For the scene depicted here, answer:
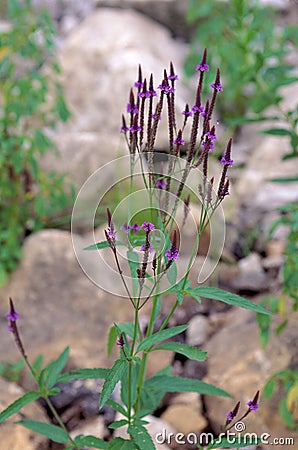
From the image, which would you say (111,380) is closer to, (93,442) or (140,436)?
(140,436)

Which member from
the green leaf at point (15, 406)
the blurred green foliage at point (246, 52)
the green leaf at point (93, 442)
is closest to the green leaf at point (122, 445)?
the green leaf at point (93, 442)

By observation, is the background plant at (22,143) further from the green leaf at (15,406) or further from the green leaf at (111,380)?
the green leaf at (111,380)

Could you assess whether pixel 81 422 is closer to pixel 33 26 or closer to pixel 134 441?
pixel 134 441

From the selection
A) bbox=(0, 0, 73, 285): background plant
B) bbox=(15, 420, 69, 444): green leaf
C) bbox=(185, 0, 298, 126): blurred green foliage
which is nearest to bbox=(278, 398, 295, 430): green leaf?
bbox=(15, 420, 69, 444): green leaf

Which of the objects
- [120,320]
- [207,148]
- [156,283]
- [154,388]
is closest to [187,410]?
[120,320]

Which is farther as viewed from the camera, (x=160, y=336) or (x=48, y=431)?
(x=48, y=431)

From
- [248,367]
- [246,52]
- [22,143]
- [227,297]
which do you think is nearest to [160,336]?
[227,297]

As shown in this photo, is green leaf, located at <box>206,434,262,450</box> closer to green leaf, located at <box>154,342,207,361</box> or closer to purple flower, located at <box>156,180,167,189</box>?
green leaf, located at <box>154,342,207,361</box>

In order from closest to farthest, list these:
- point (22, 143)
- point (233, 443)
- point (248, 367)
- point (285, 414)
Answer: point (233, 443) → point (285, 414) → point (248, 367) → point (22, 143)
